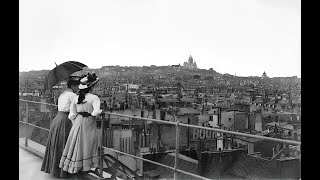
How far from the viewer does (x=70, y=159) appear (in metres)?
3.57

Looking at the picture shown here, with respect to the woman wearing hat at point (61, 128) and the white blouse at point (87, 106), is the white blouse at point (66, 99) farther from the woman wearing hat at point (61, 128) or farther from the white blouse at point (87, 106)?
the white blouse at point (87, 106)

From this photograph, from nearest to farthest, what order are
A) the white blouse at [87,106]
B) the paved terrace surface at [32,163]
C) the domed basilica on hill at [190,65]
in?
the white blouse at [87,106] < the paved terrace surface at [32,163] < the domed basilica on hill at [190,65]

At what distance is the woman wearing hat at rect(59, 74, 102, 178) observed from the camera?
11.5 feet

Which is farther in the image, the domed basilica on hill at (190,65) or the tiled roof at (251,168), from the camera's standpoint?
the tiled roof at (251,168)

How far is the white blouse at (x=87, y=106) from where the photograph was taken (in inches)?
137

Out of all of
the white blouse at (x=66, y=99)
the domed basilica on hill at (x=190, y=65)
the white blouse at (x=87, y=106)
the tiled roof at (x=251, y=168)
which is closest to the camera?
the white blouse at (x=87, y=106)

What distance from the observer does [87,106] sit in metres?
3.53

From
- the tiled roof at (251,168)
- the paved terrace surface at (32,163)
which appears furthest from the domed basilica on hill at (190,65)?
the tiled roof at (251,168)

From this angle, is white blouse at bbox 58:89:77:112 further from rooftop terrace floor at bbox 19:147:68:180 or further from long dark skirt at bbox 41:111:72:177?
rooftop terrace floor at bbox 19:147:68:180

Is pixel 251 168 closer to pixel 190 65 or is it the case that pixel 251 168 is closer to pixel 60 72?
pixel 190 65

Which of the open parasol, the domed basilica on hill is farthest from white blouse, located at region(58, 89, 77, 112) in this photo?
the domed basilica on hill

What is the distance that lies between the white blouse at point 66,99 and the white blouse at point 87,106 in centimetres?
10
